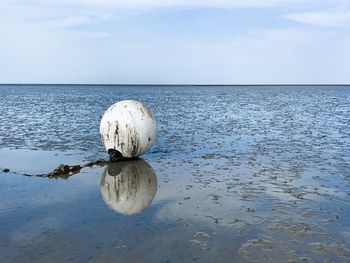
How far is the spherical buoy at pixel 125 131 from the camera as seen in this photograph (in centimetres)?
1169

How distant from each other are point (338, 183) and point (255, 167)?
2.29 m

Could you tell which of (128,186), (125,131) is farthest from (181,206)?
(125,131)

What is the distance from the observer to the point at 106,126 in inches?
465

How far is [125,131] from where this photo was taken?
11664 millimetres

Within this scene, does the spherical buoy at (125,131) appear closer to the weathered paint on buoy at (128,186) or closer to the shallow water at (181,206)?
the weathered paint on buoy at (128,186)

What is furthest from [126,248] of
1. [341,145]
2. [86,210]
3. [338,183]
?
A: [341,145]

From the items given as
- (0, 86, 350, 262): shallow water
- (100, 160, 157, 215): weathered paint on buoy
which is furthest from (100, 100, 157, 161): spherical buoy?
(0, 86, 350, 262): shallow water

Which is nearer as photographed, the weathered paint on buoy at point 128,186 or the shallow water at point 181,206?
the shallow water at point 181,206

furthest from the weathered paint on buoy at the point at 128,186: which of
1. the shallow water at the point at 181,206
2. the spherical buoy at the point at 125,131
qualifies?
the spherical buoy at the point at 125,131

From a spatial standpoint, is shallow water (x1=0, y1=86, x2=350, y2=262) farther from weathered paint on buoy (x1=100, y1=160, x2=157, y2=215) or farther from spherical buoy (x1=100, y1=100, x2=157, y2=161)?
spherical buoy (x1=100, y1=100, x2=157, y2=161)

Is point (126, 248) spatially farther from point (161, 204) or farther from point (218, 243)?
point (161, 204)

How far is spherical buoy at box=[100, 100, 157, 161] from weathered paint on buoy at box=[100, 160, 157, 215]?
0.36 m

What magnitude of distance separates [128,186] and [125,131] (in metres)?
2.73

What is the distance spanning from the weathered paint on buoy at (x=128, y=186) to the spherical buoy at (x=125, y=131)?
36 centimetres
